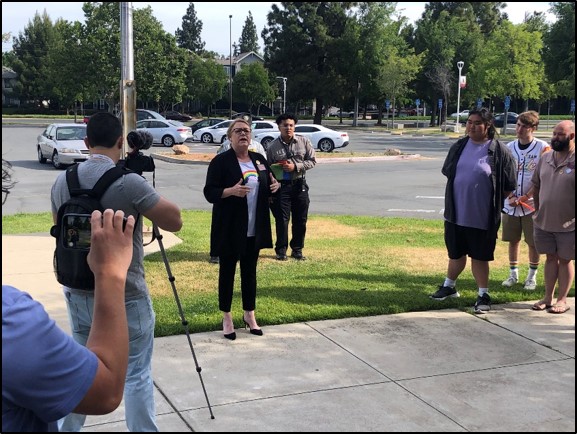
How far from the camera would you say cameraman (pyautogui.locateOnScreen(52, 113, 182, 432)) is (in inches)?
128

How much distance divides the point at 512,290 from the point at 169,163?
18.7m

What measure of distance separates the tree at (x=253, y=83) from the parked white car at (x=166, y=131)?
123 feet

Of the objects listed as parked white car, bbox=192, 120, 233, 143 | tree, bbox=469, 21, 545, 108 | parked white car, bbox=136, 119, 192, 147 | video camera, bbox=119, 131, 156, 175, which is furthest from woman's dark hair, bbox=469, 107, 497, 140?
tree, bbox=469, 21, 545, 108

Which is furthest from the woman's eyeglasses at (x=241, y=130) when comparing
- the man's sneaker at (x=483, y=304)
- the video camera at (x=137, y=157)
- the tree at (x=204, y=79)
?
the tree at (x=204, y=79)

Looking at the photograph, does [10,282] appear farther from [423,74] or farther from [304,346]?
[423,74]

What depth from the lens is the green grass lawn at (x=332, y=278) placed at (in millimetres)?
6047

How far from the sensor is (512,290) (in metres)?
6.95

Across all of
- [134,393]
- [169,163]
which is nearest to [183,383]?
[134,393]

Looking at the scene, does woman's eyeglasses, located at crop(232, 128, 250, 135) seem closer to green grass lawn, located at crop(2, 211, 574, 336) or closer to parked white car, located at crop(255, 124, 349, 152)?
green grass lawn, located at crop(2, 211, 574, 336)

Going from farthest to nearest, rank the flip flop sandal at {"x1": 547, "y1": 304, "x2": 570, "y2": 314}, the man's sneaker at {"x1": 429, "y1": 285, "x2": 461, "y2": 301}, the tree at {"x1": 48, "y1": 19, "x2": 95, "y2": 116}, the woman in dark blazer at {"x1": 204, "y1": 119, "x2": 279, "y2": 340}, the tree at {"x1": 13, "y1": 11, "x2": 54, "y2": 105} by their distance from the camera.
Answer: the tree at {"x1": 13, "y1": 11, "x2": 54, "y2": 105}
the tree at {"x1": 48, "y1": 19, "x2": 95, "y2": 116}
the man's sneaker at {"x1": 429, "y1": 285, "x2": 461, "y2": 301}
the flip flop sandal at {"x1": 547, "y1": 304, "x2": 570, "y2": 314}
the woman in dark blazer at {"x1": 204, "y1": 119, "x2": 279, "y2": 340}

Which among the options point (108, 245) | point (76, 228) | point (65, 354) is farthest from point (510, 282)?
point (65, 354)

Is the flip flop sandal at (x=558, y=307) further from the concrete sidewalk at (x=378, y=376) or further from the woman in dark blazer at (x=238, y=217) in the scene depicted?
the woman in dark blazer at (x=238, y=217)

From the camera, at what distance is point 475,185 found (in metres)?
6.07

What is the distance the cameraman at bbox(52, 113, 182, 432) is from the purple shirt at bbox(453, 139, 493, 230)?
3552mm
